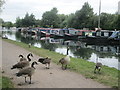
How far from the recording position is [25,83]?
25.7 ft

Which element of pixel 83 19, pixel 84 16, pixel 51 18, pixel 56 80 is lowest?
pixel 56 80

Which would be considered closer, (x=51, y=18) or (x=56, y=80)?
(x=56, y=80)

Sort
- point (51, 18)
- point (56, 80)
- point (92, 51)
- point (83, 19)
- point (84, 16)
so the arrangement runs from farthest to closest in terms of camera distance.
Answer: point (51, 18) < point (84, 16) < point (83, 19) < point (92, 51) < point (56, 80)

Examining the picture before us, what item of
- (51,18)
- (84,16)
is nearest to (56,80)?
(84,16)

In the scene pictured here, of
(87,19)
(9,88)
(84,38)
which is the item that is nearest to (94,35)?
(84,38)

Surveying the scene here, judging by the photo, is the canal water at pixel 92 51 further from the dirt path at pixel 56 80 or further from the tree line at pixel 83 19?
the tree line at pixel 83 19

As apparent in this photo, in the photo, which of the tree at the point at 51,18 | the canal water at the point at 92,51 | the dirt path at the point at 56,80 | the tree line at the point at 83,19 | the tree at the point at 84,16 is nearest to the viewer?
the dirt path at the point at 56,80

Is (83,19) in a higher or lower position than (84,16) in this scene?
lower

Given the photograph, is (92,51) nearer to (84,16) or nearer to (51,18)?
(84,16)

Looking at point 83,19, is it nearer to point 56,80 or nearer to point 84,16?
point 84,16

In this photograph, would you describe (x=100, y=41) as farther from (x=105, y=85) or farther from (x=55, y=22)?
(x=55, y=22)

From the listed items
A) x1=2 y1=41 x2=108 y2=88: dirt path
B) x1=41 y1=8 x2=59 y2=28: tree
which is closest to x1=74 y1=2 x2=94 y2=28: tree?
x1=41 y1=8 x2=59 y2=28: tree

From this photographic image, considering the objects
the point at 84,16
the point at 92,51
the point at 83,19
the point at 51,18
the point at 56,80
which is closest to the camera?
the point at 56,80

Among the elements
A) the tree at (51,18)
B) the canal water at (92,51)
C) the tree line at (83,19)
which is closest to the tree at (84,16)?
the tree line at (83,19)
